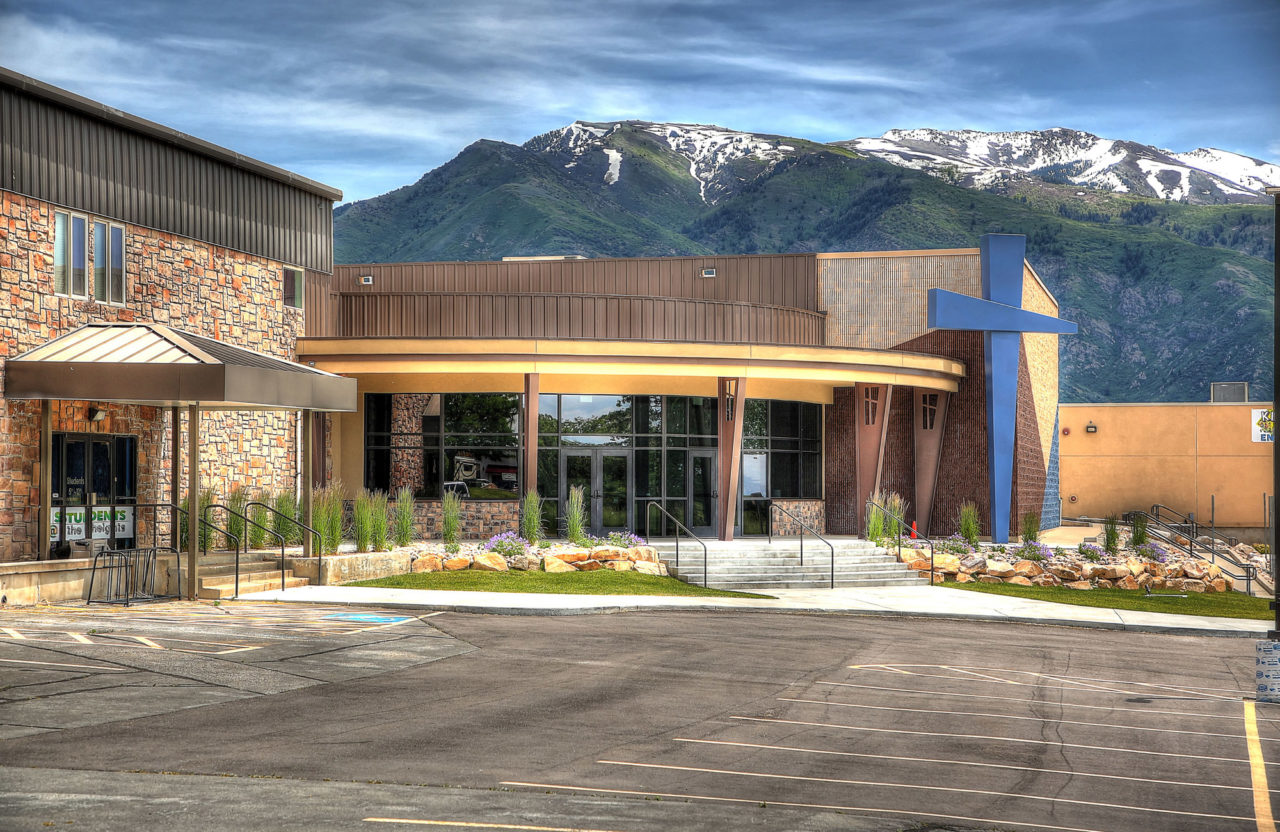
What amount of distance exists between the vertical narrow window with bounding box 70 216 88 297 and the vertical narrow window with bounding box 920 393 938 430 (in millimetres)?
20322

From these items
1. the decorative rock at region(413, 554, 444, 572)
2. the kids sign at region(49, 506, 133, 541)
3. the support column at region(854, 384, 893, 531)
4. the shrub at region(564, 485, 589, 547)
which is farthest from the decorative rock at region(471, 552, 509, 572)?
the support column at region(854, 384, 893, 531)

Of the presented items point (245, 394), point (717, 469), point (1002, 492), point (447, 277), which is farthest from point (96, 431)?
point (1002, 492)

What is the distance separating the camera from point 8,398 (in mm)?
18547

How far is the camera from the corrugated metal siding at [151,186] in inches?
757

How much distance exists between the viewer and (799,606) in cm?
2019

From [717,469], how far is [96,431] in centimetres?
1376

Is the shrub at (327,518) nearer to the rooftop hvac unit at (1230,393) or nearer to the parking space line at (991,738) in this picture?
the parking space line at (991,738)

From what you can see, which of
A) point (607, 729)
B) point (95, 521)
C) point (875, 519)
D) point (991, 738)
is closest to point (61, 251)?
point (95, 521)

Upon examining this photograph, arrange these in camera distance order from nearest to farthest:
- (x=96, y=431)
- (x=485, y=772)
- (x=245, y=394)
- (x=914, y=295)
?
(x=485, y=772), (x=245, y=394), (x=96, y=431), (x=914, y=295)

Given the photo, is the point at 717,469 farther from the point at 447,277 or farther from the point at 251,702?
the point at 251,702

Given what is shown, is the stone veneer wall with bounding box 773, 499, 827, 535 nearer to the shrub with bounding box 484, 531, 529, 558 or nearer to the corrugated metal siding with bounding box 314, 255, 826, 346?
the corrugated metal siding with bounding box 314, 255, 826, 346

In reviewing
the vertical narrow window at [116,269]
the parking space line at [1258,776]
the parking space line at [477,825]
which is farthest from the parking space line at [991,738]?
Answer: the vertical narrow window at [116,269]

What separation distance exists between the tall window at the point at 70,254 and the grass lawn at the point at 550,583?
260 inches

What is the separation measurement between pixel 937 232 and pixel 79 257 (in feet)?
457
